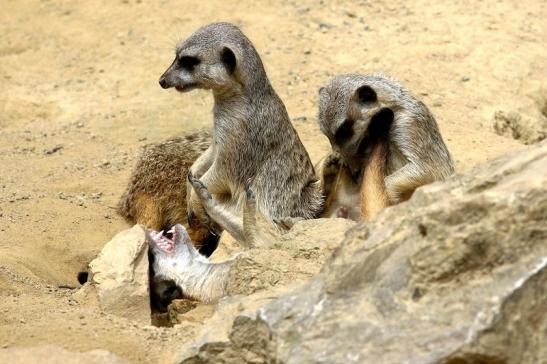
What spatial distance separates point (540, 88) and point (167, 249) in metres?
3.69

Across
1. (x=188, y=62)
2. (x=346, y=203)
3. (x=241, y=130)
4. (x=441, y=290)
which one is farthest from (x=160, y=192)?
(x=441, y=290)

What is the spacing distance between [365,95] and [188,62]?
1024 mm

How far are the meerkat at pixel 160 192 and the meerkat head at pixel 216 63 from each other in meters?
0.47

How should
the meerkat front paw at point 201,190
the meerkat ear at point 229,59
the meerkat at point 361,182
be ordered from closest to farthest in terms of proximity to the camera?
1. the meerkat at point 361,182
2. the meerkat front paw at point 201,190
3. the meerkat ear at point 229,59

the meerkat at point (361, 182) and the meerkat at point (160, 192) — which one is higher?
the meerkat at point (361, 182)

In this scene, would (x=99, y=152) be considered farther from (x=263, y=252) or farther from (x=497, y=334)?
(x=497, y=334)

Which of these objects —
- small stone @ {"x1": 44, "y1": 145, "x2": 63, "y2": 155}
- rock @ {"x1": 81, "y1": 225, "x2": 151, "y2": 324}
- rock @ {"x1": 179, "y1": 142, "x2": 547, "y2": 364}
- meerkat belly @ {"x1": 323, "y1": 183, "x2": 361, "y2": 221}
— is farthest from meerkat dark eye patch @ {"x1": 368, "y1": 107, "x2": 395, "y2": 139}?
small stone @ {"x1": 44, "y1": 145, "x2": 63, "y2": 155}

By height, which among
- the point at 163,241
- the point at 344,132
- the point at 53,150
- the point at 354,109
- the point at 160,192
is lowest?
the point at 53,150

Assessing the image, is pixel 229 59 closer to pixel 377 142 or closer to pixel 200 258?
pixel 377 142

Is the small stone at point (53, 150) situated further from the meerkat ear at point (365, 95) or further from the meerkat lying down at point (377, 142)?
the meerkat ear at point (365, 95)

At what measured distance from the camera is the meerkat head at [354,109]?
17.9ft

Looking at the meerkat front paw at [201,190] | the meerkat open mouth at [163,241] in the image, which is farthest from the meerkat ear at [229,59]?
the meerkat open mouth at [163,241]

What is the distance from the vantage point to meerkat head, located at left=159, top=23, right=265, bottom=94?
231 inches

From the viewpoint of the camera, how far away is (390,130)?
5.51 metres
